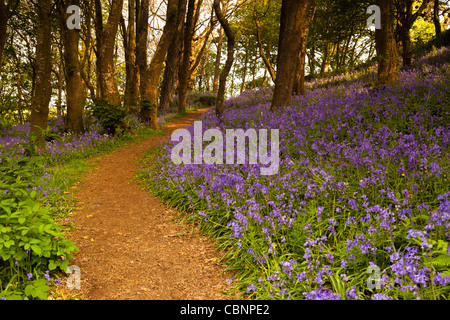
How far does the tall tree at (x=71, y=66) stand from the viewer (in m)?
11.1

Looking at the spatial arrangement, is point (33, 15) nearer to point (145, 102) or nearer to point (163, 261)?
point (145, 102)

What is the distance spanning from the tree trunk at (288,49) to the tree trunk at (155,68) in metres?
5.32

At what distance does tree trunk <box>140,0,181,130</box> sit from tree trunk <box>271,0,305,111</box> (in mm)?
5320

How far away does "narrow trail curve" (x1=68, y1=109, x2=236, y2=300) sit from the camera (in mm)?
3438

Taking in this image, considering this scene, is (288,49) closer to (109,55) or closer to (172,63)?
(109,55)

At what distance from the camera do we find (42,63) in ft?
30.0

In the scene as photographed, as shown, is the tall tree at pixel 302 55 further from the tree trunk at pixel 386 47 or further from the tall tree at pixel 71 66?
the tall tree at pixel 71 66

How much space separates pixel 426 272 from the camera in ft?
8.39

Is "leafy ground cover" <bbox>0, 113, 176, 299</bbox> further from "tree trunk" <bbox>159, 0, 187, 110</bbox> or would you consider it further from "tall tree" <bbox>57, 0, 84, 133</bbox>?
"tree trunk" <bbox>159, 0, 187, 110</bbox>

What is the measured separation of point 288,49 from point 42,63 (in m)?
7.80

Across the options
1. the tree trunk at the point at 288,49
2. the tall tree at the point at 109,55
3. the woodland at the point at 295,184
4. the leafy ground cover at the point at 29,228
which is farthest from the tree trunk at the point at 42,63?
the tree trunk at the point at 288,49

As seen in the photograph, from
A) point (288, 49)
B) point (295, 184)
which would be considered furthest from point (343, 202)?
point (288, 49)

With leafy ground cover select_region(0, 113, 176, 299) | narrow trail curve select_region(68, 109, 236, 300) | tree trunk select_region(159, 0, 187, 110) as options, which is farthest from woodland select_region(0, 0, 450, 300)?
tree trunk select_region(159, 0, 187, 110)

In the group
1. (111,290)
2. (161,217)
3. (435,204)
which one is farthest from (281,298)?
(161,217)
